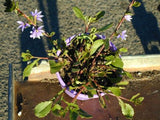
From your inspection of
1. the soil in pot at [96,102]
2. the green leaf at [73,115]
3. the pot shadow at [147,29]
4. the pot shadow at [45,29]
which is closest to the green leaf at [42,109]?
the green leaf at [73,115]

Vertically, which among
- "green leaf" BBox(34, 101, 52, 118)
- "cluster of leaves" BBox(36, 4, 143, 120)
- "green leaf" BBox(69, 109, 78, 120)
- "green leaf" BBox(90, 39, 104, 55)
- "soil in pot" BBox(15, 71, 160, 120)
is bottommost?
"soil in pot" BBox(15, 71, 160, 120)

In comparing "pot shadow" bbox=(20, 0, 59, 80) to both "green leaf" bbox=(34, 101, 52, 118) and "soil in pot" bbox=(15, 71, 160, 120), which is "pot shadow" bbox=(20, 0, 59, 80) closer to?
"soil in pot" bbox=(15, 71, 160, 120)

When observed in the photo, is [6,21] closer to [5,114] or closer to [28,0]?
[28,0]

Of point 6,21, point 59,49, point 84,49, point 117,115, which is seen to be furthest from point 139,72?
point 6,21

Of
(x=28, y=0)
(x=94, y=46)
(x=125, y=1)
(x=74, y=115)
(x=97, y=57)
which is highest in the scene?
(x=28, y=0)

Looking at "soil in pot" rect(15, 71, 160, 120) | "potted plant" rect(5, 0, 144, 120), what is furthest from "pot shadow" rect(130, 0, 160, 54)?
"potted plant" rect(5, 0, 144, 120)

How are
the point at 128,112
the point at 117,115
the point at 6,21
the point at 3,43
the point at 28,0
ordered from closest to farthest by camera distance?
the point at 128,112 → the point at 117,115 → the point at 3,43 → the point at 6,21 → the point at 28,0
